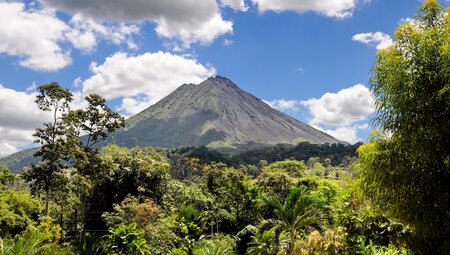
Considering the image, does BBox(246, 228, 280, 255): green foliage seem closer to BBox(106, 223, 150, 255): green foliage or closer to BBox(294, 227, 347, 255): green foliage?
BBox(106, 223, 150, 255): green foliage

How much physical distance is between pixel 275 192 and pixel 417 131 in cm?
2515

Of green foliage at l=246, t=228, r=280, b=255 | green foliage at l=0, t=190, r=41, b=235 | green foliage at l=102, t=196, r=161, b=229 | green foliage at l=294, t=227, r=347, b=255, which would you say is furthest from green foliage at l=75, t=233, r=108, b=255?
green foliage at l=294, t=227, r=347, b=255

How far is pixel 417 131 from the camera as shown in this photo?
8766mm

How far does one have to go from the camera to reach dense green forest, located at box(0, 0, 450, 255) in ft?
28.7

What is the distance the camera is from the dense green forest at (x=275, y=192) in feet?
28.7

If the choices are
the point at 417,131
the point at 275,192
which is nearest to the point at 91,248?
the point at 417,131

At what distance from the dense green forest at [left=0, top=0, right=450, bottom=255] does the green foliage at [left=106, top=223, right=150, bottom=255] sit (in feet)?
0.16

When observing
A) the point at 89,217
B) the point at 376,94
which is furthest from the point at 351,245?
the point at 89,217

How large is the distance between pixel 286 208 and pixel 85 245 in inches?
338

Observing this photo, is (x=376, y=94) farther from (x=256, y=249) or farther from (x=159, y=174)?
(x=159, y=174)

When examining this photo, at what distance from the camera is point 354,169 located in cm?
1114

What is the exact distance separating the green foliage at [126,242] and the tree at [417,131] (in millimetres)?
11317

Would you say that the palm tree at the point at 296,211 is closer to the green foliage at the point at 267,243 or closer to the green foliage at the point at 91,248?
the green foliage at the point at 267,243

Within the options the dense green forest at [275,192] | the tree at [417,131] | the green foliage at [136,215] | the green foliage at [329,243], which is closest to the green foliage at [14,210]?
the dense green forest at [275,192]
